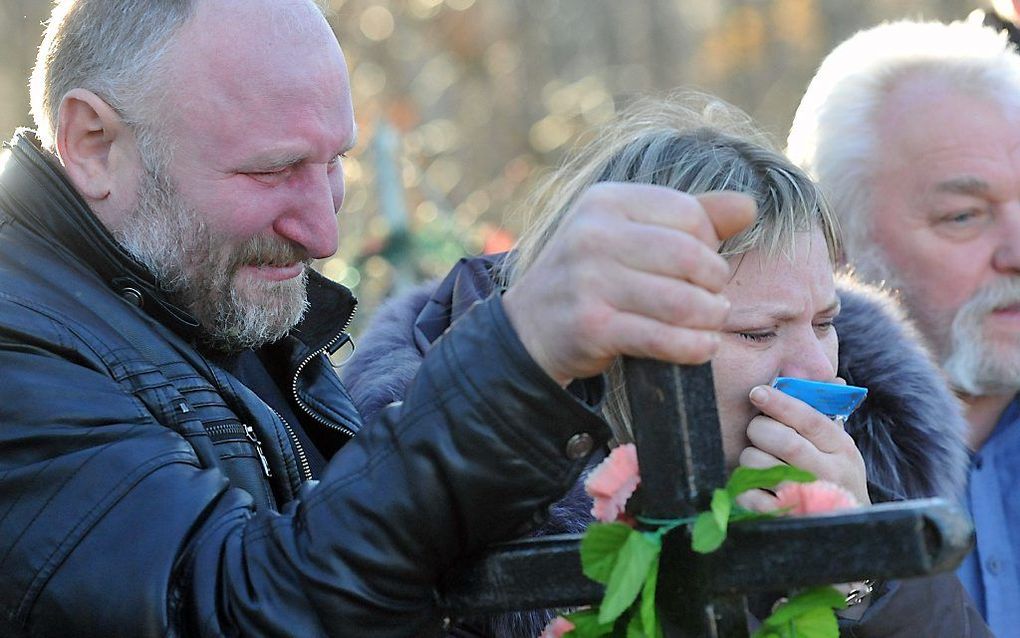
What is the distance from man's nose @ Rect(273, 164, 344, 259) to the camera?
228 cm

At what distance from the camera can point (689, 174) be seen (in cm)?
231

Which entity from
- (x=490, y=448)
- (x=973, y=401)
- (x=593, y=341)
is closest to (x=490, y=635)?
(x=490, y=448)

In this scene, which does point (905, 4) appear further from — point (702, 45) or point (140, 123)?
point (140, 123)

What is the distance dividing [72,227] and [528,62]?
58.0 ft

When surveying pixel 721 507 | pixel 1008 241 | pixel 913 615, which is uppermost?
pixel 721 507

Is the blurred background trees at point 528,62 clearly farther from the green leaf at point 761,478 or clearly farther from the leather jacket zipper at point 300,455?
the green leaf at point 761,478

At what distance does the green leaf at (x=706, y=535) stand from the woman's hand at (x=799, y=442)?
59 centimetres

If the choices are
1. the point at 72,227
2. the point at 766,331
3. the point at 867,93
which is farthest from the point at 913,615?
the point at 867,93

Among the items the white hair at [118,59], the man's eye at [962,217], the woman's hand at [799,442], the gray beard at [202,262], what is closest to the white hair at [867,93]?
the man's eye at [962,217]

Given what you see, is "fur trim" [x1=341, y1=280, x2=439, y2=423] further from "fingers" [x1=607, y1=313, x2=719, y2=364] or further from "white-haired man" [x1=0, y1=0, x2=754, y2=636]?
"fingers" [x1=607, y1=313, x2=719, y2=364]

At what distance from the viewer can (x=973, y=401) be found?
363 cm

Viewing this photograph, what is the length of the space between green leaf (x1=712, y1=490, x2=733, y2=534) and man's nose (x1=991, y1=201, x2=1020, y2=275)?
2367 millimetres

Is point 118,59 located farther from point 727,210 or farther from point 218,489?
point 727,210

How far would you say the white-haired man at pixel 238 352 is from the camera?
1429mm
